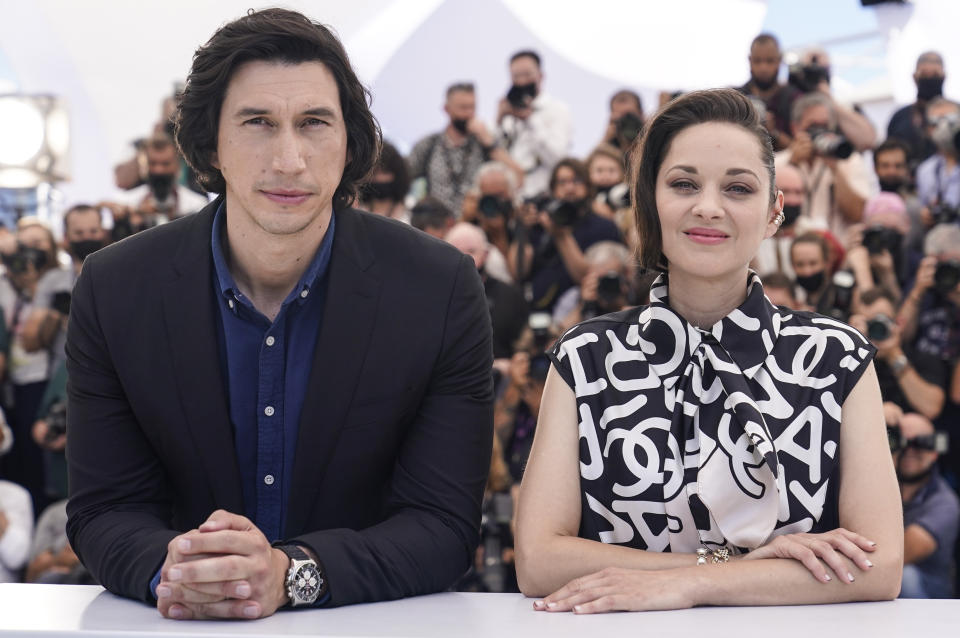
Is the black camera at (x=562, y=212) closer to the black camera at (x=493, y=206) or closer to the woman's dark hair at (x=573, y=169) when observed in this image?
the woman's dark hair at (x=573, y=169)

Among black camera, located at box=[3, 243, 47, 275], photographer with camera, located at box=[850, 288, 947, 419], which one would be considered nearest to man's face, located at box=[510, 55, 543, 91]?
photographer with camera, located at box=[850, 288, 947, 419]

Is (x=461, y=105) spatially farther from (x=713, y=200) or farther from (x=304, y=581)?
(x=304, y=581)

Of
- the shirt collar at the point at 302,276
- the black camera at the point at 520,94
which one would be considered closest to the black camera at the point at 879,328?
the black camera at the point at 520,94

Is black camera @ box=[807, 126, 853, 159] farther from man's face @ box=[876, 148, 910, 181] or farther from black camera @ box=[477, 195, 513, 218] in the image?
black camera @ box=[477, 195, 513, 218]

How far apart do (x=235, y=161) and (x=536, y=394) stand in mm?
2352

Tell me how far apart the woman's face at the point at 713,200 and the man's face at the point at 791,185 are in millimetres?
2557

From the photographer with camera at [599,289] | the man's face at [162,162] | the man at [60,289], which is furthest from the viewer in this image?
the man's face at [162,162]

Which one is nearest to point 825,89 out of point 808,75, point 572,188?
point 808,75

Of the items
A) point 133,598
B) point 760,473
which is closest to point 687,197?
point 760,473

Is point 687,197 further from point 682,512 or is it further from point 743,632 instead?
point 743,632

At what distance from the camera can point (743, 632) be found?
1286mm

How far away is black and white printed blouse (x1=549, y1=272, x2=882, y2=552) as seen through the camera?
5.52 ft

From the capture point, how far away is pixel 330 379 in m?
1.71

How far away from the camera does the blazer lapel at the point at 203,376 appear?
67.0 inches
